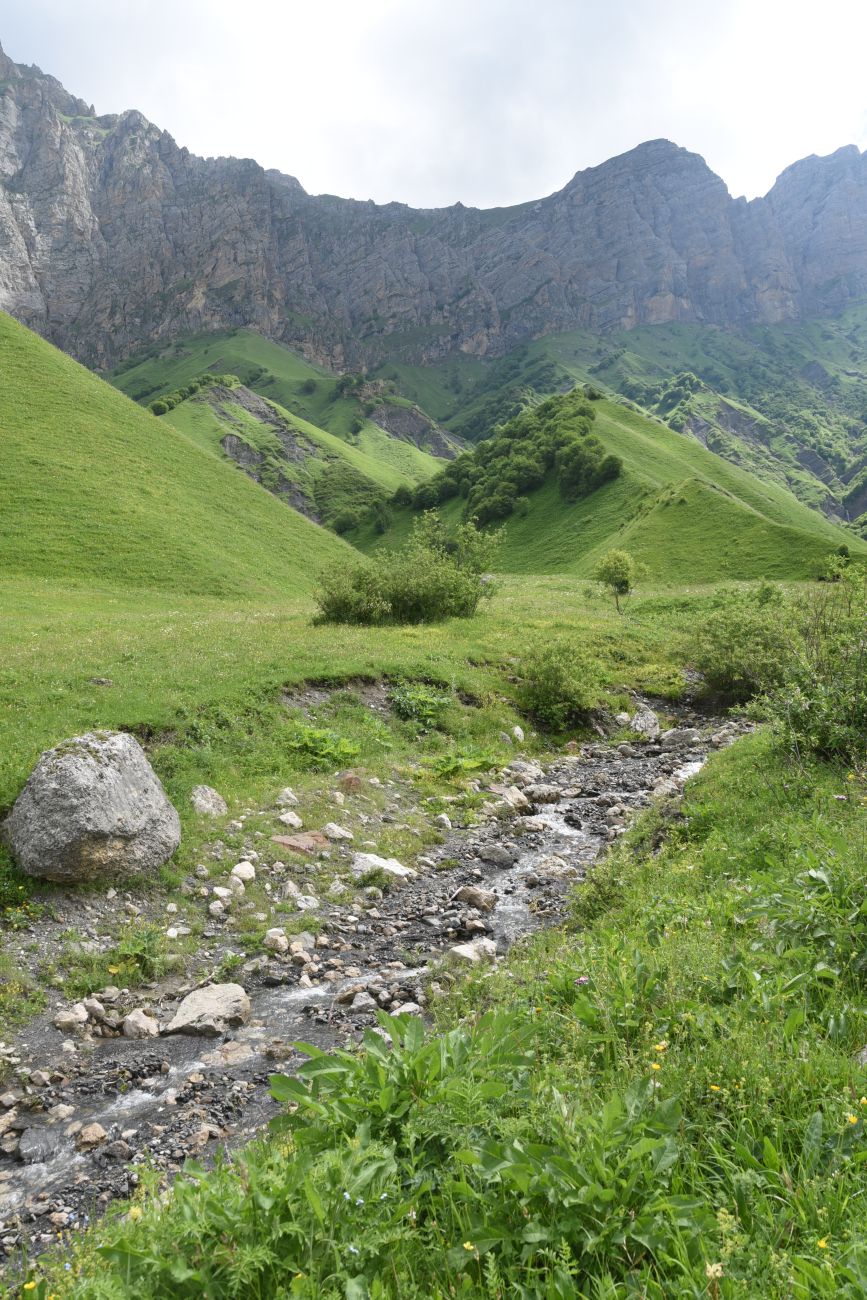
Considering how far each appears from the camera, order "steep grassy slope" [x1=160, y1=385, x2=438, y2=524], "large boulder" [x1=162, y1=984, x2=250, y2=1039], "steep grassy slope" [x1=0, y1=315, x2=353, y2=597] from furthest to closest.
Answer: "steep grassy slope" [x1=160, y1=385, x2=438, y2=524]
"steep grassy slope" [x1=0, y1=315, x2=353, y2=597]
"large boulder" [x1=162, y1=984, x2=250, y2=1039]

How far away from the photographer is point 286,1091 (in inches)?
196

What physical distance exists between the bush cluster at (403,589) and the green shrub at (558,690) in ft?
37.4

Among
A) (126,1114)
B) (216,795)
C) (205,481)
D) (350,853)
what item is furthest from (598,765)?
(205,481)

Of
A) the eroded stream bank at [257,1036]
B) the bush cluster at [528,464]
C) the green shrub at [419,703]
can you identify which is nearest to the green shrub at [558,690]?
the green shrub at [419,703]

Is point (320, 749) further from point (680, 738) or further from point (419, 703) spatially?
point (680, 738)

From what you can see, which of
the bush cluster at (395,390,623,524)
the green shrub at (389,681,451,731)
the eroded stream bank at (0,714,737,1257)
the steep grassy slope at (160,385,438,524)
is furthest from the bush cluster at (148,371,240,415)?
the eroded stream bank at (0,714,737,1257)

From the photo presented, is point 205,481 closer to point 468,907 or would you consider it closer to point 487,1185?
point 468,907


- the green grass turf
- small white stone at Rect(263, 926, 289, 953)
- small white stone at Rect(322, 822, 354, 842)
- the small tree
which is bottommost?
small white stone at Rect(263, 926, 289, 953)

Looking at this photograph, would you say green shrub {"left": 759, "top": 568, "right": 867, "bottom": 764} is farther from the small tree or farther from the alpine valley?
the small tree

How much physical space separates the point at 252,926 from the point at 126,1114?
4.71 m

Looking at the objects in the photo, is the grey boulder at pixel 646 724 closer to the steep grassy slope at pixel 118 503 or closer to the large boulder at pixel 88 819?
the large boulder at pixel 88 819

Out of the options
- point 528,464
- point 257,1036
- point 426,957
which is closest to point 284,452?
point 528,464

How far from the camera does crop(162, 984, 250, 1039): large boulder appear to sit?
401 inches

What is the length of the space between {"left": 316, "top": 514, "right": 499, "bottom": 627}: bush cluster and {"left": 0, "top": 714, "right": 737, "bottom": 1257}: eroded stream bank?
21164 mm
